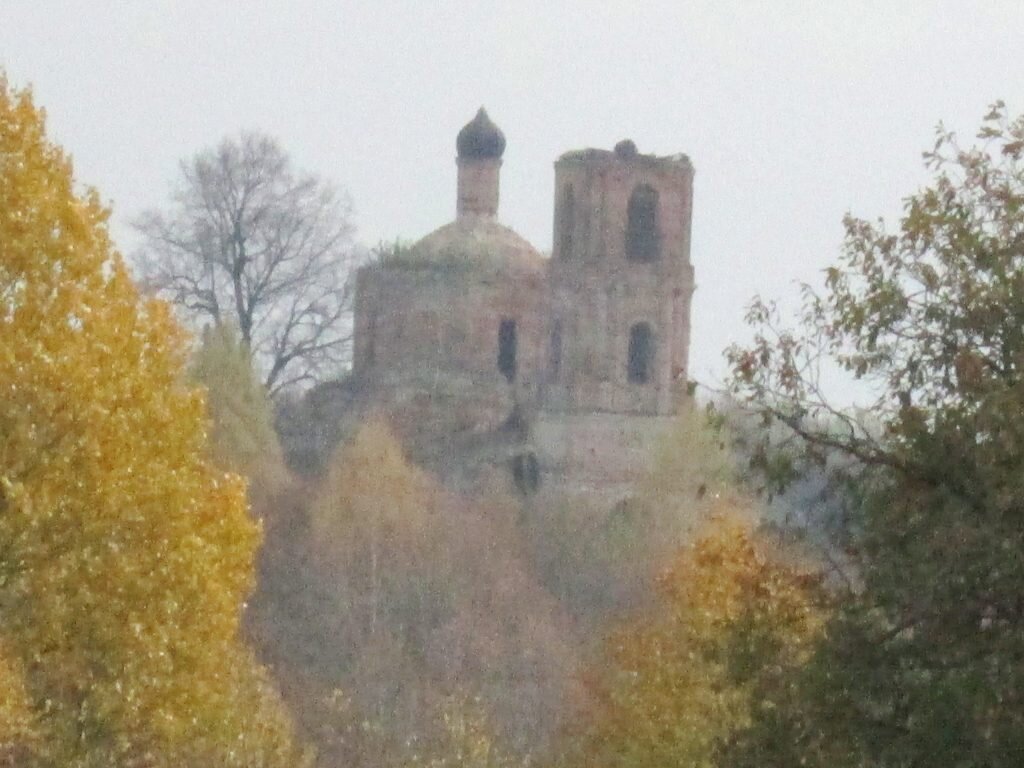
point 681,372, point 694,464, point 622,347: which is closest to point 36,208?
point 681,372

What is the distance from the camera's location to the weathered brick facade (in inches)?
2603

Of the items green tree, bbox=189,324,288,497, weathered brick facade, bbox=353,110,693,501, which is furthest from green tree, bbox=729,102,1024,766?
weathered brick facade, bbox=353,110,693,501

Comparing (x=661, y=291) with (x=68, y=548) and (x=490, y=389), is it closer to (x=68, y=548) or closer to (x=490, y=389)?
(x=490, y=389)

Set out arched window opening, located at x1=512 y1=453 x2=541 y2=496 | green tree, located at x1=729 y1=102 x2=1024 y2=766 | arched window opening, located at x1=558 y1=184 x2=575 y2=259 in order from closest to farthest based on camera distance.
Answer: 1. green tree, located at x1=729 y1=102 x2=1024 y2=766
2. arched window opening, located at x1=512 y1=453 x2=541 y2=496
3. arched window opening, located at x1=558 y1=184 x2=575 y2=259

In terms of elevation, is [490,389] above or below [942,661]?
above

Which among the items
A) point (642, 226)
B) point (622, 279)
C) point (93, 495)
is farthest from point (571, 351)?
point (93, 495)

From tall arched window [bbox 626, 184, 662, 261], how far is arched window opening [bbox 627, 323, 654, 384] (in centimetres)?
145

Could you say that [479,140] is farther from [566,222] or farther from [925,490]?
[925,490]

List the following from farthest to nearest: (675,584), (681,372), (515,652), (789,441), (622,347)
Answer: (622,347)
(515,652)
(675,584)
(681,372)
(789,441)

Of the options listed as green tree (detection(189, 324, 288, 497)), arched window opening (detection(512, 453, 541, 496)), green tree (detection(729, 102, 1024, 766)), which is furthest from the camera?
arched window opening (detection(512, 453, 541, 496))

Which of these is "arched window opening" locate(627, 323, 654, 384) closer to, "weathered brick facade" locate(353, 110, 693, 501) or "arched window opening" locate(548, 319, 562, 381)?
"weathered brick facade" locate(353, 110, 693, 501)

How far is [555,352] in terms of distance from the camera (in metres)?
67.5

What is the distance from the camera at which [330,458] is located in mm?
63875

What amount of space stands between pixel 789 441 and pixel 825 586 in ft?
3.39
